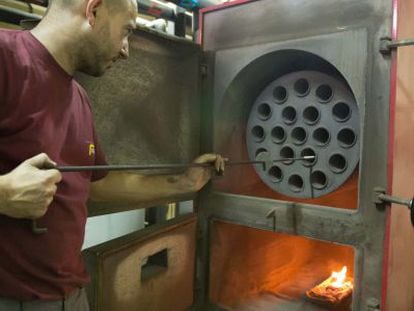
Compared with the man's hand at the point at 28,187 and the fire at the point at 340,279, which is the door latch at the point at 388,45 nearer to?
the man's hand at the point at 28,187

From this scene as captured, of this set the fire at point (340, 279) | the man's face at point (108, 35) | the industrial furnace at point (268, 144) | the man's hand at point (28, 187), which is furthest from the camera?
the fire at point (340, 279)

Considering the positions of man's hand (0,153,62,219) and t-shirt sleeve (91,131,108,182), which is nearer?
man's hand (0,153,62,219)

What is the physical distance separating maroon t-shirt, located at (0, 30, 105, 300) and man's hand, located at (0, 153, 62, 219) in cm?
14

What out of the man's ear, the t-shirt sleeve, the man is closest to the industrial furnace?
the t-shirt sleeve

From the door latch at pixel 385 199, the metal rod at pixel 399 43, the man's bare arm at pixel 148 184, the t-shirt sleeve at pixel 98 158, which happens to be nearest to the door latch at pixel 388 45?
the metal rod at pixel 399 43

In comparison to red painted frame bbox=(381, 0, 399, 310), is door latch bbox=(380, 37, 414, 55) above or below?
above

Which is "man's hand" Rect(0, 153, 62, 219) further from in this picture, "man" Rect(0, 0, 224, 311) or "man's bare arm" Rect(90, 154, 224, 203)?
"man's bare arm" Rect(90, 154, 224, 203)

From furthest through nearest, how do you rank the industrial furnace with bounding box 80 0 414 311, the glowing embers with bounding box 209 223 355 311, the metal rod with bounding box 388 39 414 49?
1. the glowing embers with bounding box 209 223 355 311
2. the industrial furnace with bounding box 80 0 414 311
3. the metal rod with bounding box 388 39 414 49

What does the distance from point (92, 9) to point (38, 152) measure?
14.9 inches

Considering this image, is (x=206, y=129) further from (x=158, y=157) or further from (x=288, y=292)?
(x=288, y=292)

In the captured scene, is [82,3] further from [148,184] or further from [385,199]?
[385,199]

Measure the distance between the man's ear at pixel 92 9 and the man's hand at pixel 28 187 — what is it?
0.39 metres

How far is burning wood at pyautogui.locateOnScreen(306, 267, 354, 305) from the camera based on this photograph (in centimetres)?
182

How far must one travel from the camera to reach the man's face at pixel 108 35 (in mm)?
1020
